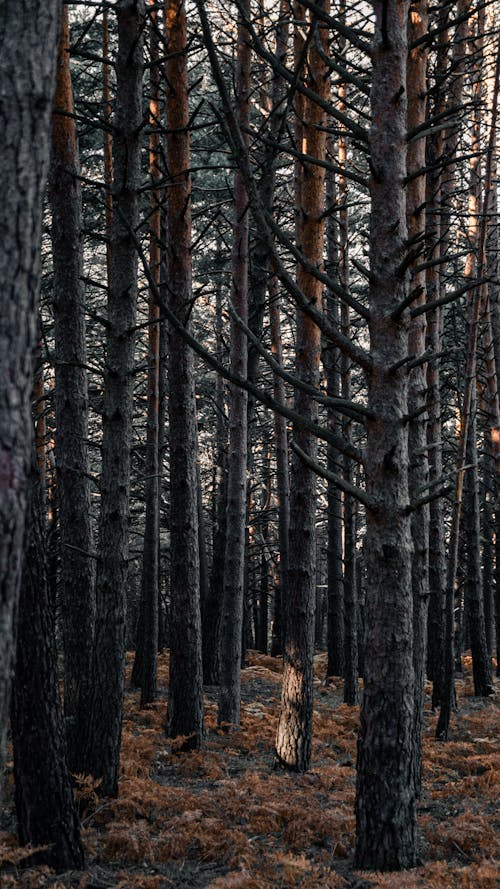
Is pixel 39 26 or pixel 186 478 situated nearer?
pixel 39 26

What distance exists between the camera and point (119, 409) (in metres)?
6.70

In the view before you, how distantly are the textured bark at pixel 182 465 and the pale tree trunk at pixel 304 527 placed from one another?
1374 millimetres

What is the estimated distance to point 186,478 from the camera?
9297 mm

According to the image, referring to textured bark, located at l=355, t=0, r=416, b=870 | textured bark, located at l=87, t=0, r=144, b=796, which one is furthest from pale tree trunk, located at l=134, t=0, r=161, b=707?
textured bark, located at l=355, t=0, r=416, b=870

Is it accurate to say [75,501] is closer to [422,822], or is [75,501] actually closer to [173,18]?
[422,822]

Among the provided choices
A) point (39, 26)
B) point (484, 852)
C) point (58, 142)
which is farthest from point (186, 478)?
point (39, 26)

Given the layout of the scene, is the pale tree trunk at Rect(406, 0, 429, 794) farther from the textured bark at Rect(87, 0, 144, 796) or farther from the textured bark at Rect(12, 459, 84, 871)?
the textured bark at Rect(12, 459, 84, 871)

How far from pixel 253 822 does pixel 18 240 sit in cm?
540

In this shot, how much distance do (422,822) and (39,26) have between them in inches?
249

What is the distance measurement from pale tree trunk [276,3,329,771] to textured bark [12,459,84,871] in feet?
12.1

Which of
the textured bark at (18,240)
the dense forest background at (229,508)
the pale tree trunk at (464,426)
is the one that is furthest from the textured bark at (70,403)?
the textured bark at (18,240)

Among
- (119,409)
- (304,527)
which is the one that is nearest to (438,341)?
(304,527)

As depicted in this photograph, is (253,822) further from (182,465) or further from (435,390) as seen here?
(435,390)

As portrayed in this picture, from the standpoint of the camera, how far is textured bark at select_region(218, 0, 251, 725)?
412 inches
